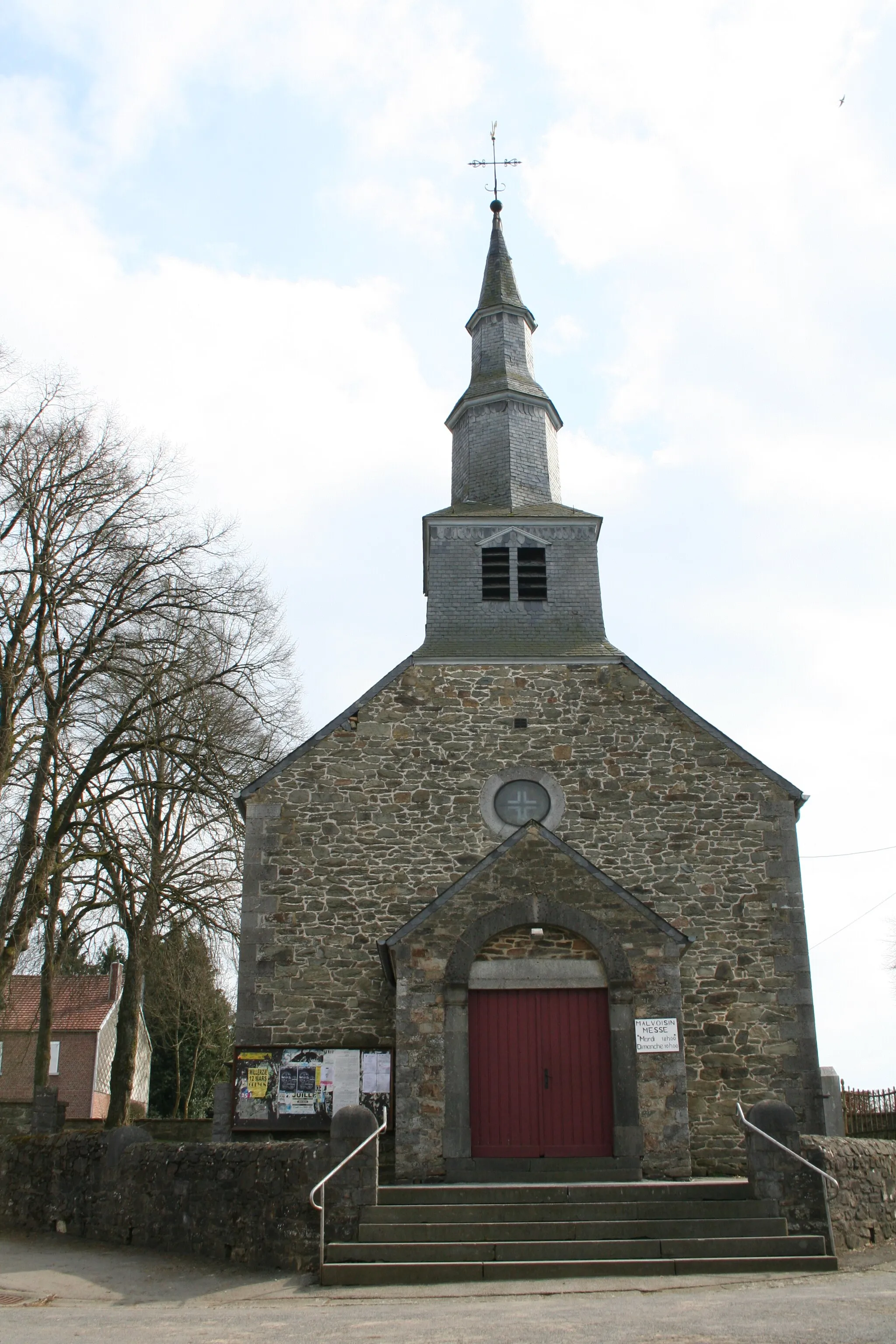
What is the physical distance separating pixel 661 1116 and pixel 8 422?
12393 mm

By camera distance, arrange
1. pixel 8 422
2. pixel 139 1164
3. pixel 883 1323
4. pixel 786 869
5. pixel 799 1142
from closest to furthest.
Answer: pixel 883 1323
pixel 799 1142
pixel 139 1164
pixel 786 869
pixel 8 422

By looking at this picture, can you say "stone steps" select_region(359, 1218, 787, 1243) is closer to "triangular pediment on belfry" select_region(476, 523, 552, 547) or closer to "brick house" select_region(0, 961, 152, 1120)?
"triangular pediment on belfry" select_region(476, 523, 552, 547)

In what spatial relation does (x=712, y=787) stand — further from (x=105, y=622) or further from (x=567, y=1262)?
(x=105, y=622)

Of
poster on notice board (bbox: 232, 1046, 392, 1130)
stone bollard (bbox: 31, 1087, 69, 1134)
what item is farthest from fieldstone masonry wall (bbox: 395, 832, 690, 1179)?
stone bollard (bbox: 31, 1087, 69, 1134)

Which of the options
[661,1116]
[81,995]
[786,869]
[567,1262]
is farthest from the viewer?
[81,995]

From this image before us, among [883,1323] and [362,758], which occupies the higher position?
[362,758]

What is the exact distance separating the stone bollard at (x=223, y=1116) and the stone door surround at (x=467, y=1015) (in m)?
2.81

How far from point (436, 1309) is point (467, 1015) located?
4781 mm

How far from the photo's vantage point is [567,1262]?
9.31m

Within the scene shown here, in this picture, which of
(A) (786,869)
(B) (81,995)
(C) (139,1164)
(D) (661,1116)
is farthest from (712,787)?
(B) (81,995)

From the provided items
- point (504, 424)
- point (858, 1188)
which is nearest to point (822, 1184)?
point (858, 1188)

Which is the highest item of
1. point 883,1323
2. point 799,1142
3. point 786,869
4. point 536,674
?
point 536,674

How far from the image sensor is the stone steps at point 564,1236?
923 centimetres

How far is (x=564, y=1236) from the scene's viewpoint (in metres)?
9.87
